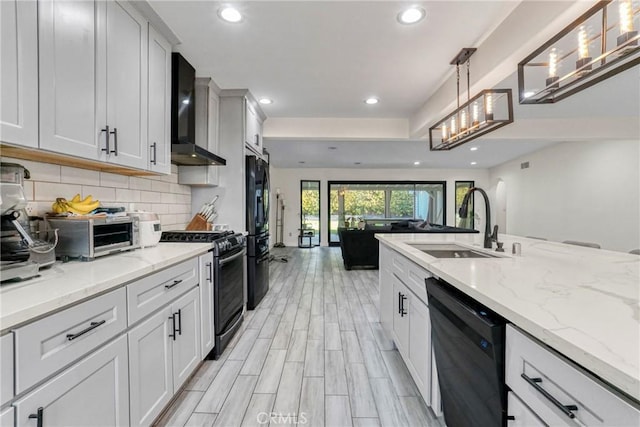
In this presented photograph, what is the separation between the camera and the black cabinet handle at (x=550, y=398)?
0.64 m

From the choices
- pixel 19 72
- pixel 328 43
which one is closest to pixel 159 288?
pixel 19 72

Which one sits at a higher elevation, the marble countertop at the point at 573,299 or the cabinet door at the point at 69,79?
the cabinet door at the point at 69,79

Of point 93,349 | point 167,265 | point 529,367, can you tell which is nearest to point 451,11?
A: point 529,367

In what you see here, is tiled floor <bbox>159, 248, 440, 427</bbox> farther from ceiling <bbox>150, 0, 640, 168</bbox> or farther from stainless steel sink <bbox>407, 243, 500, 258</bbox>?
ceiling <bbox>150, 0, 640, 168</bbox>

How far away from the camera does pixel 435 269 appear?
1.38m

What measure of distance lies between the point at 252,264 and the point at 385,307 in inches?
61.1

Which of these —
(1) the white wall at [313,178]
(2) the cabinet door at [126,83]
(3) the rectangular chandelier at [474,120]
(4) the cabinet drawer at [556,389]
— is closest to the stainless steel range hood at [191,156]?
(2) the cabinet door at [126,83]

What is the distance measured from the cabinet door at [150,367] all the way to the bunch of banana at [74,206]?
2.36 ft

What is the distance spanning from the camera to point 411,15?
1916mm

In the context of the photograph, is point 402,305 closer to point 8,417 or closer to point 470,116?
point 470,116

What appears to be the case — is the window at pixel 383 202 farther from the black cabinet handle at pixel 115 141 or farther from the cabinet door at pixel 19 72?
the cabinet door at pixel 19 72

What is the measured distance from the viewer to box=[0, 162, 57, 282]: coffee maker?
1.04m

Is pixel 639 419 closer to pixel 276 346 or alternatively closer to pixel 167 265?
pixel 167 265

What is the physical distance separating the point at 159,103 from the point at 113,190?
27.9 inches
